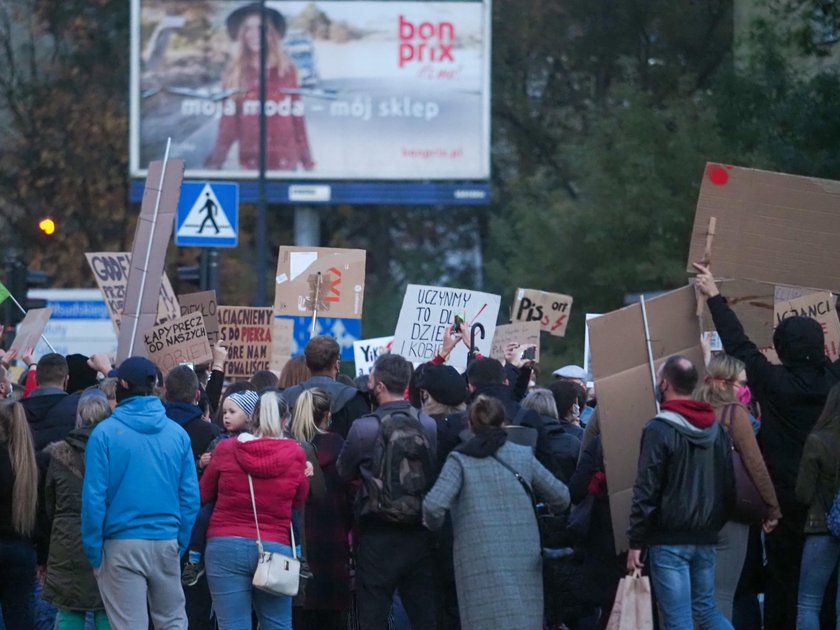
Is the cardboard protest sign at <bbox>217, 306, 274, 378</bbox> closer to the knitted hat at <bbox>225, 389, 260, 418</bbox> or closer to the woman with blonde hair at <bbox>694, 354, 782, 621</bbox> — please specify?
the knitted hat at <bbox>225, 389, 260, 418</bbox>

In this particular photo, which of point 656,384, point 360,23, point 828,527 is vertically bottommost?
point 828,527

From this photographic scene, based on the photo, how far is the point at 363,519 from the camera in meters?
8.98

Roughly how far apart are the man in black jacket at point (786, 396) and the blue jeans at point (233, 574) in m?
2.56

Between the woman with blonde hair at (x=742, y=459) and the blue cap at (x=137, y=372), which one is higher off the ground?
the blue cap at (x=137, y=372)

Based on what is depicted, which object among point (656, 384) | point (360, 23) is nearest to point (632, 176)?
point (360, 23)

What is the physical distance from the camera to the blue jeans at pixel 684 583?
8.51 m

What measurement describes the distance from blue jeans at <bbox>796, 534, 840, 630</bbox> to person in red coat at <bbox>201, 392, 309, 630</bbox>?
8.53 feet

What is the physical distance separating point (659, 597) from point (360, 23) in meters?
25.9

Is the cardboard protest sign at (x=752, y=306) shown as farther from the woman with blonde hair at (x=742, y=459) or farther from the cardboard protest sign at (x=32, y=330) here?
the cardboard protest sign at (x=32, y=330)

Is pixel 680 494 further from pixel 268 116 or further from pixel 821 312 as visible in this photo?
pixel 268 116

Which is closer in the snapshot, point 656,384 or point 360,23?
point 656,384

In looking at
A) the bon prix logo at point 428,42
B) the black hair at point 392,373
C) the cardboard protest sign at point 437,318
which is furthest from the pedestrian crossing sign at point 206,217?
the bon prix logo at point 428,42

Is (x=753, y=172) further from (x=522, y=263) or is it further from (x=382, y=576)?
(x=522, y=263)

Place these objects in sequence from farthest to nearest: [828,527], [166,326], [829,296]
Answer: [166,326] → [829,296] → [828,527]
